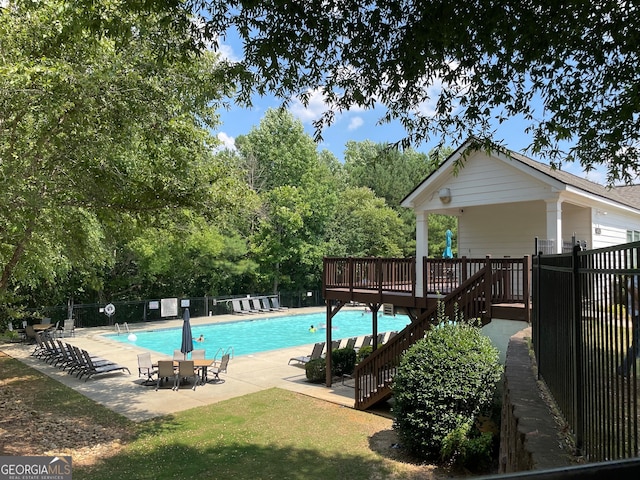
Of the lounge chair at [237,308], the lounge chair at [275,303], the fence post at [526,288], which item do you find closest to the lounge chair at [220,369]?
the fence post at [526,288]

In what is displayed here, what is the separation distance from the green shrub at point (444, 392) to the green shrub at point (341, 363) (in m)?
6.20

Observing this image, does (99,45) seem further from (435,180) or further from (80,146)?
(435,180)

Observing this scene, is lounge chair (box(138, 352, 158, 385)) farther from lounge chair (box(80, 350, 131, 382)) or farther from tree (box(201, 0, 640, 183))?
tree (box(201, 0, 640, 183))

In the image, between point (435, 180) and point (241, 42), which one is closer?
point (241, 42)

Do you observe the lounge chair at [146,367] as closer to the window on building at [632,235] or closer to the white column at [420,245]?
the white column at [420,245]

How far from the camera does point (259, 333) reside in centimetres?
2717

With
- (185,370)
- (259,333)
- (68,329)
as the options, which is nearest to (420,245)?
(185,370)

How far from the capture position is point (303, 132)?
146 ft

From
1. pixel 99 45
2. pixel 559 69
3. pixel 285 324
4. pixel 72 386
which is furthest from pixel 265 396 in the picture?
pixel 285 324

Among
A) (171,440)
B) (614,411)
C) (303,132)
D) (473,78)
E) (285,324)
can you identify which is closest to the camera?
(614,411)

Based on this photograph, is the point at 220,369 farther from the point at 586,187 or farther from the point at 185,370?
the point at 586,187

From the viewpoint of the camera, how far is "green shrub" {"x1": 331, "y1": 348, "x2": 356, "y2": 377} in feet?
48.5

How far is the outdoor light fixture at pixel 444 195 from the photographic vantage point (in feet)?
43.7

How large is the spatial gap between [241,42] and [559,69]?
156 inches
